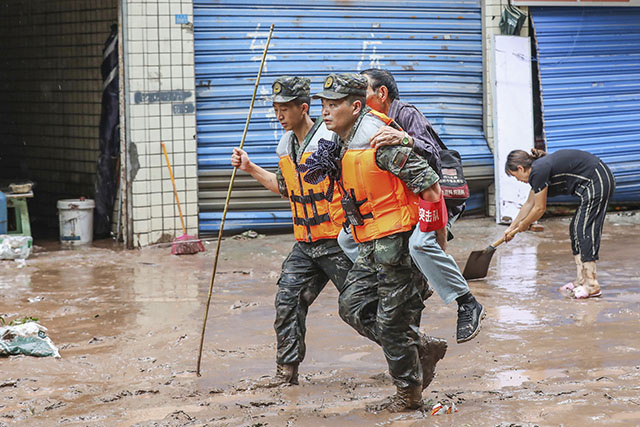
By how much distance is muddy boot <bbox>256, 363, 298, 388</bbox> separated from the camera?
206 inches

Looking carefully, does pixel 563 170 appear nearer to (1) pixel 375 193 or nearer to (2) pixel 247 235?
(1) pixel 375 193

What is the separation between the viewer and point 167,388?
5246mm

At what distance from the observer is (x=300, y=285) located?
5348mm

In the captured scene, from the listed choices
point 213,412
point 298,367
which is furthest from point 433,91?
point 213,412

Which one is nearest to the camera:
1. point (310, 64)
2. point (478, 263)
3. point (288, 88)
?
point (288, 88)

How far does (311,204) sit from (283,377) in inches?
39.7

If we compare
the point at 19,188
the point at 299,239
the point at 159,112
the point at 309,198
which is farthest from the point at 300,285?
the point at 19,188

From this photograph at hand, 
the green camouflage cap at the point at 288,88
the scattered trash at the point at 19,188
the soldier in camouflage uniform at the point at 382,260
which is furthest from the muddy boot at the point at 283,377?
the scattered trash at the point at 19,188

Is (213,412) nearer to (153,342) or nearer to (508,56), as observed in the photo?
(153,342)

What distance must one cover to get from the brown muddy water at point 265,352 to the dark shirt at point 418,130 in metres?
1.32

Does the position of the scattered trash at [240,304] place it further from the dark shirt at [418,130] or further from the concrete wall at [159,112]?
the concrete wall at [159,112]

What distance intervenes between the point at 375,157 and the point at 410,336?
0.94 metres

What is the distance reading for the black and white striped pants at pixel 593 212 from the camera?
25.1ft

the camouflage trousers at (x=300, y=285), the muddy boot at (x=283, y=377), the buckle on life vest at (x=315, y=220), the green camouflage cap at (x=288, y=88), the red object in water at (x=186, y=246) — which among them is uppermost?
the green camouflage cap at (x=288, y=88)
